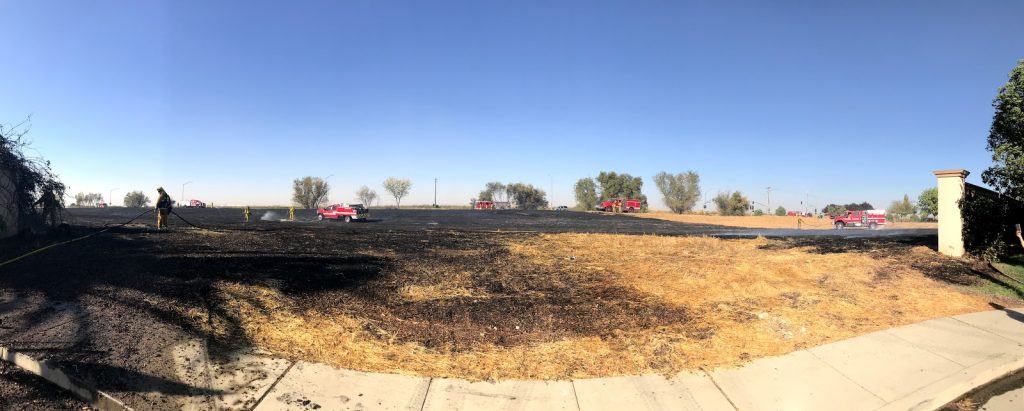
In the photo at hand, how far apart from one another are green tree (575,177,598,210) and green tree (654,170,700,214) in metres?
16.9

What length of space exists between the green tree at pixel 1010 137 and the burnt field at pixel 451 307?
219 centimetres

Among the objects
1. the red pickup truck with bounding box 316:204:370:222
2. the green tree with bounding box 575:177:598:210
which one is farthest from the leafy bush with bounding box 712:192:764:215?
the red pickup truck with bounding box 316:204:370:222

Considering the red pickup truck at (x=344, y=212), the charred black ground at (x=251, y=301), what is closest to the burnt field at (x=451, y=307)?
the charred black ground at (x=251, y=301)

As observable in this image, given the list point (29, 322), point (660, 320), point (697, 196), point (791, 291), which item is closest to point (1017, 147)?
point (791, 291)

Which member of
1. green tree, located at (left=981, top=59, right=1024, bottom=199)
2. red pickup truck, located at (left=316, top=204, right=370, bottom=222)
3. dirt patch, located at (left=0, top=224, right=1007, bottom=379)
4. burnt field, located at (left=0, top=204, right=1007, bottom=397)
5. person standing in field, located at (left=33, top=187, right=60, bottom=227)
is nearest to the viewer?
burnt field, located at (left=0, top=204, right=1007, bottom=397)

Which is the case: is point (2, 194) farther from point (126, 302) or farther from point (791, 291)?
point (791, 291)

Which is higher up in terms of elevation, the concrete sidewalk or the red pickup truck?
the red pickup truck

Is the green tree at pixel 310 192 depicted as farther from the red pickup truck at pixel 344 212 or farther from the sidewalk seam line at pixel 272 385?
the sidewalk seam line at pixel 272 385

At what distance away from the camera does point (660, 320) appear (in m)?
7.30

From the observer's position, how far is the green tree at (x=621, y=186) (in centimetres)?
11000

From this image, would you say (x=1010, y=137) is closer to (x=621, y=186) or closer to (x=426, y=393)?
(x=426, y=393)

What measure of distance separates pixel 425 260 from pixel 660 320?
6.82 meters

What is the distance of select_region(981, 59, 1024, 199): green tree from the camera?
10297 millimetres

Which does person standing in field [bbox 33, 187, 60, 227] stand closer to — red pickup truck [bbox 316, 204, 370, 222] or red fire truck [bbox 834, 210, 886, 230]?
red pickup truck [bbox 316, 204, 370, 222]
